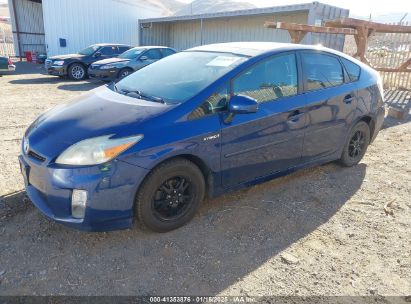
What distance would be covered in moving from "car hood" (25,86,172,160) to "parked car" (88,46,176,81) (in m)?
9.03

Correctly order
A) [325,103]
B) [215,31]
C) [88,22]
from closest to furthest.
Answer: [325,103] < [215,31] < [88,22]

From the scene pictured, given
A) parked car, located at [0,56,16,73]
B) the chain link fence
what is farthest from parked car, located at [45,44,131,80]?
the chain link fence

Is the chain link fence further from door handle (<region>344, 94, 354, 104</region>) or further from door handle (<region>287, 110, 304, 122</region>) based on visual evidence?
door handle (<region>287, 110, 304, 122</region>)

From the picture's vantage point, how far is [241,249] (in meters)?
2.87

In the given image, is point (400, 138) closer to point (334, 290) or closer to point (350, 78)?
point (350, 78)

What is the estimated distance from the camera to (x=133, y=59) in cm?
1225

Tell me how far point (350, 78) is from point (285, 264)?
2563 millimetres

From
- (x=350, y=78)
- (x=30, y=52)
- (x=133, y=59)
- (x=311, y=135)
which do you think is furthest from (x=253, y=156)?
(x=30, y=52)

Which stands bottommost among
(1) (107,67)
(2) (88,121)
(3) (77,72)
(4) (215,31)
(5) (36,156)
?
(3) (77,72)

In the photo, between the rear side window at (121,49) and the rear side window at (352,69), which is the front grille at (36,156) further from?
the rear side window at (121,49)

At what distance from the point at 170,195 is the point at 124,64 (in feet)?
32.8

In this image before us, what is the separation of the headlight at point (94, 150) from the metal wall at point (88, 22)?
18.3 m

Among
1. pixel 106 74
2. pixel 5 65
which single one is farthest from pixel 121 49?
pixel 5 65

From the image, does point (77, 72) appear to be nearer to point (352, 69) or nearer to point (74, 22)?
point (74, 22)
